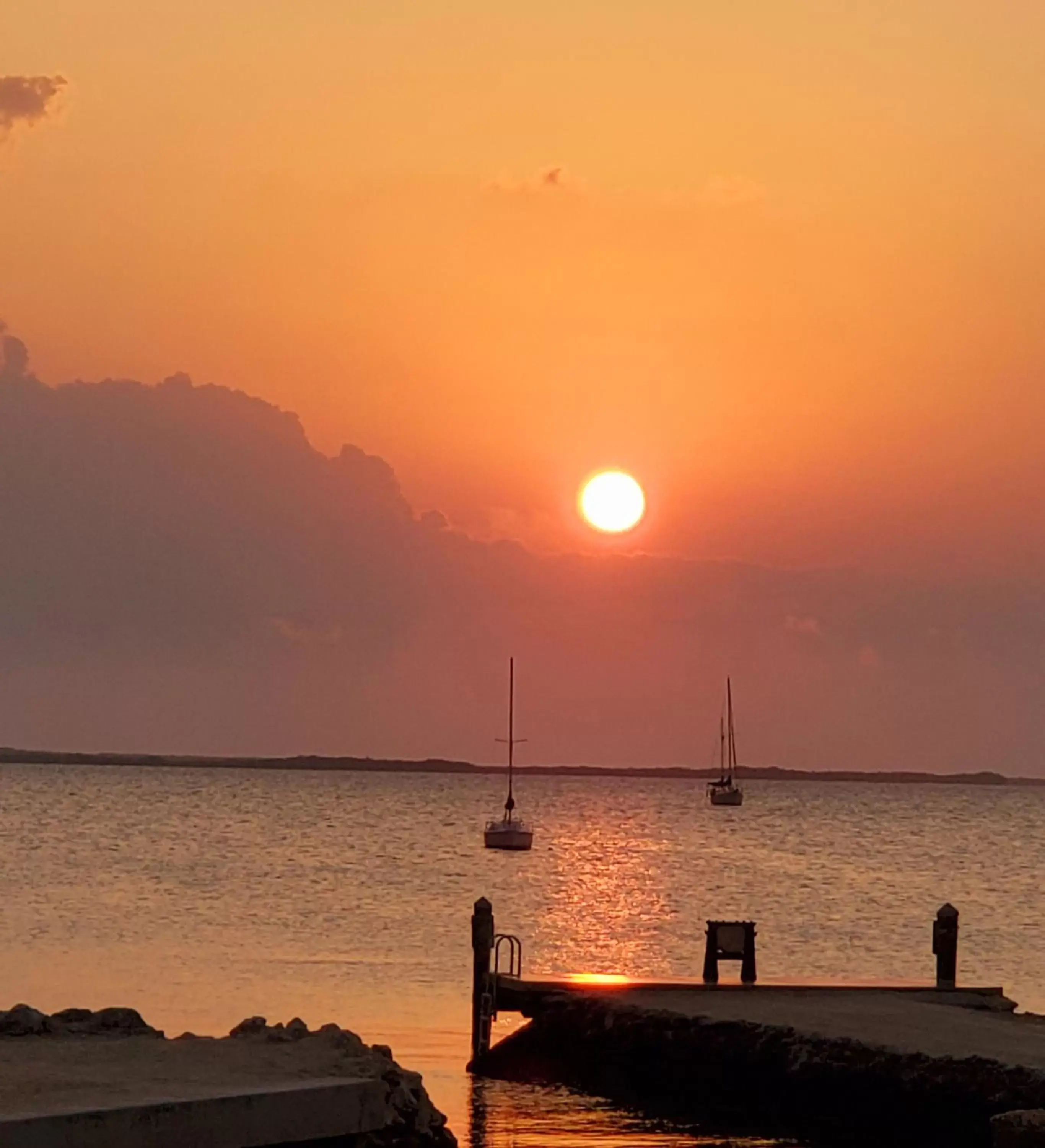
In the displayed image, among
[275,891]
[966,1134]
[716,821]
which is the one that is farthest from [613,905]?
[716,821]

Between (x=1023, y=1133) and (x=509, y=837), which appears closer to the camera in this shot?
(x=1023, y=1133)

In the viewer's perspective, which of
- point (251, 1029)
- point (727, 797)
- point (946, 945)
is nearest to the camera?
point (251, 1029)

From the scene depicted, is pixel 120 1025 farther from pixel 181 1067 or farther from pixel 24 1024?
pixel 181 1067

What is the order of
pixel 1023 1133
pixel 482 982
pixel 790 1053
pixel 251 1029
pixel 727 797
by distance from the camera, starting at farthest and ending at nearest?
pixel 727 797 → pixel 482 982 → pixel 790 1053 → pixel 251 1029 → pixel 1023 1133

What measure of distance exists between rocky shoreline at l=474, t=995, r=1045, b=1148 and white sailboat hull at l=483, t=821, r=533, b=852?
238ft

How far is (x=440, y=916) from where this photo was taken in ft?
207

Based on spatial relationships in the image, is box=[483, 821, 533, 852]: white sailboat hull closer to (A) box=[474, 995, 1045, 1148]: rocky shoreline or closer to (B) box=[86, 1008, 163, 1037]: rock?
(A) box=[474, 995, 1045, 1148]: rocky shoreline

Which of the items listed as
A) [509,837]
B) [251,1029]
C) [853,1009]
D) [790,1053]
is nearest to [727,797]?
[509,837]

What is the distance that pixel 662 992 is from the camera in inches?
1128

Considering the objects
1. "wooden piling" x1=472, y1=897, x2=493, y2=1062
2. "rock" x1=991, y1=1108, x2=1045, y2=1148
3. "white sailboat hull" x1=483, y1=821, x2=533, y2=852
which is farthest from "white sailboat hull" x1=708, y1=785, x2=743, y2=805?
"rock" x1=991, y1=1108, x2=1045, y2=1148

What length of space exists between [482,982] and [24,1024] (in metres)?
11.5

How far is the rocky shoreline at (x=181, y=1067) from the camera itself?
16344 mm

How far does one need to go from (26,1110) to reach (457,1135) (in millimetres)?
10199

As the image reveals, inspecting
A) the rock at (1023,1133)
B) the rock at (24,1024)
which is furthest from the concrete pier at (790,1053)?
the rock at (1023,1133)
